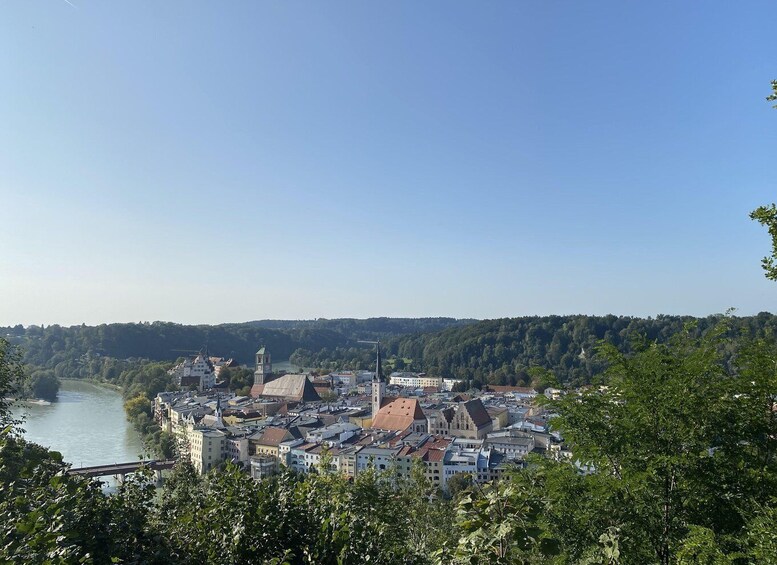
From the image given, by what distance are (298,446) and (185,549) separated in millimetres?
27874

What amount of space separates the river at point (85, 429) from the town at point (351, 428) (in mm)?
2866

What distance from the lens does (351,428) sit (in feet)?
109

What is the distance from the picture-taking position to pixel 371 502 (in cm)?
412

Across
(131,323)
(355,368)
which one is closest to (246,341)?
(131,323)

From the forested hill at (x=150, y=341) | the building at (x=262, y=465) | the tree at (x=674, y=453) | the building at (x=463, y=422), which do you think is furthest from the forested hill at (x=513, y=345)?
the tree at (x=674, y=453)

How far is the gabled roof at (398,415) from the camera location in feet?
115

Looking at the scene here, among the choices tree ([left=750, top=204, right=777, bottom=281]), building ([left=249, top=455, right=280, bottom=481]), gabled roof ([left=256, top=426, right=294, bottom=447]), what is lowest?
building ([left=249, top=455, right=280, bottom=481])

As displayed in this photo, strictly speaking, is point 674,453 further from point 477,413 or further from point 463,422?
point 477,413

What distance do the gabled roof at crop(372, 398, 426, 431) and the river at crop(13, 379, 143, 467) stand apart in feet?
47.0

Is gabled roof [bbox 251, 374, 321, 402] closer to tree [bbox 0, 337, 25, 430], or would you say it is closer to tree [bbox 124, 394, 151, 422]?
tree [bbox 124, 394, 151, 422]

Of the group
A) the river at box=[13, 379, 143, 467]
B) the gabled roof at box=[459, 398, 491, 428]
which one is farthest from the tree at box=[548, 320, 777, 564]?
the gabled roof at box=[459, 398, 491, 428]

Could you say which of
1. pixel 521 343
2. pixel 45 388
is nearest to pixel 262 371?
pixel 45 388

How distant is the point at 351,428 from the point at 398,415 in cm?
384

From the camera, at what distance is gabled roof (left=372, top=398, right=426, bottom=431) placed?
35.0 meters
